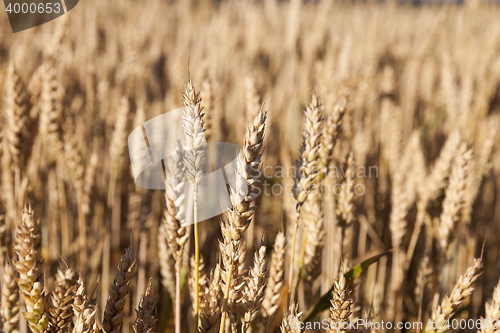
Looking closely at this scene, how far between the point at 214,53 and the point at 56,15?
1000 millimetres

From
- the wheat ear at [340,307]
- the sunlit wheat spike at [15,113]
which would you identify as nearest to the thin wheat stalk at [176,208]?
the wheat ear at [340,307]

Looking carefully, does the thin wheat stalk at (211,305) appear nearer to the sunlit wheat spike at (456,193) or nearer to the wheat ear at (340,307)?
the wheat ear at (340,307)

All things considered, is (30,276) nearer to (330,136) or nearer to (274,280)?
(274,280)

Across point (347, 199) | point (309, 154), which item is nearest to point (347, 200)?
point (347, 199)

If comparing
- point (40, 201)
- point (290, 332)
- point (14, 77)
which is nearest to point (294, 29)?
point (14, 77)

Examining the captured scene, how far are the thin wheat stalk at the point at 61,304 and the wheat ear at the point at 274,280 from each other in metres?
0.43

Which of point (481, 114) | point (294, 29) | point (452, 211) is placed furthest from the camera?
→ point (294, 29)

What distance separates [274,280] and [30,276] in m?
0.50

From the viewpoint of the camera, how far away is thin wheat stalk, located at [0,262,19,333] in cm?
72

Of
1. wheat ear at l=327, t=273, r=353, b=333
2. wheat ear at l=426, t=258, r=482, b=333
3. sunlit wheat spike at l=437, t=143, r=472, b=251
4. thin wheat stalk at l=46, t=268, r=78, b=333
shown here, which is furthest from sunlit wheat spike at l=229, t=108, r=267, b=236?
sunlit wheat spike at l=437, t=143, r=472, b=251

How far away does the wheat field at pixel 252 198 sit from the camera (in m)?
0.63

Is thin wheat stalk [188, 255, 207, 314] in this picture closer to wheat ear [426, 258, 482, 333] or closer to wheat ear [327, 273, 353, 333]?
wheat ear [327, 273, 353, 333]

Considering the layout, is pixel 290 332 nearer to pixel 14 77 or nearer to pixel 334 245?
pixel 334 245

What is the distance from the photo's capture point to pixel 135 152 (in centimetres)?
116
